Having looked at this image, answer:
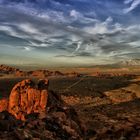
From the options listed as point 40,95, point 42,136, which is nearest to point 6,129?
point 42,136

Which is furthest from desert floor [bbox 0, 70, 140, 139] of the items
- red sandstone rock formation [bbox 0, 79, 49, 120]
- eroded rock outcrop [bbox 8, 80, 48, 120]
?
red sandstone rock formation [bbox 0, 79, 49, 120]

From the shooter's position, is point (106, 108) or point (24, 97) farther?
point (106, 108)

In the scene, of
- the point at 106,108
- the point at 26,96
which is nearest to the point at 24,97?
the point at 26,96

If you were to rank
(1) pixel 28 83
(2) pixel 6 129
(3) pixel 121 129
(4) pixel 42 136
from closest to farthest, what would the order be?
1. (4) pixel 42 136
2. (2) pixel 6 129
3. (3) pixel 121 129
4. (1) pixel 28 83

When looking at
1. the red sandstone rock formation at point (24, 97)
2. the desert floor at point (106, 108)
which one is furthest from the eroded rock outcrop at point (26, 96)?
the desert floor at point (106, 108)

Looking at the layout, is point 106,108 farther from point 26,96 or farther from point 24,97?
point 24,97

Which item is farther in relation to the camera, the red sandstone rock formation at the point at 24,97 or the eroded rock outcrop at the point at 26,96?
the red sandstone rock formation at the point at 24,97

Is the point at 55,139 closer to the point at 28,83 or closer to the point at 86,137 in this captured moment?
the point at 86,137

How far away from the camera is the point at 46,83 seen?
51.9 m

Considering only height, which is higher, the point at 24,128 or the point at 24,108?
the point at 24,128

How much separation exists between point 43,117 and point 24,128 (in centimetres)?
179

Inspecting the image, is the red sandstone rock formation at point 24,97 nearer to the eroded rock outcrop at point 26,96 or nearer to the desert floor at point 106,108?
the eroded rock outcrop at point 26,96

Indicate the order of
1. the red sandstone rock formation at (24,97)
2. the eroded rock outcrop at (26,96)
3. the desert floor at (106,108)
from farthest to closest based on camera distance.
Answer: the red sandstone rock formation at (24,97) < the eroded rock outcrop at (26,96) < the desert floor at (106,108)

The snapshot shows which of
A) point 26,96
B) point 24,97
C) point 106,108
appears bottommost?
point 106,108
